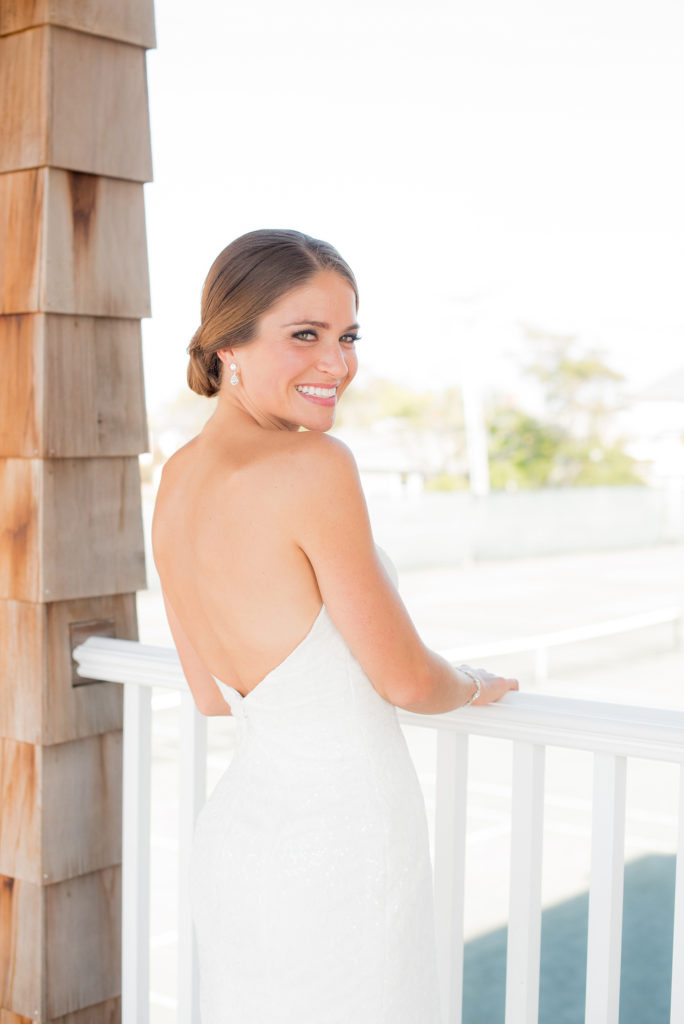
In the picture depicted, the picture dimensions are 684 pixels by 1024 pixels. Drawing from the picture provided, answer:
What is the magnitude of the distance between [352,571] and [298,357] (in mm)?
259

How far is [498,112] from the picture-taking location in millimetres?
34219

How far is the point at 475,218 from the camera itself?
34.2 m

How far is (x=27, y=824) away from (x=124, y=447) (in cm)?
63

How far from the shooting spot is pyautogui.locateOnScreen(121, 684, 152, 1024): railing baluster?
1.93 metres

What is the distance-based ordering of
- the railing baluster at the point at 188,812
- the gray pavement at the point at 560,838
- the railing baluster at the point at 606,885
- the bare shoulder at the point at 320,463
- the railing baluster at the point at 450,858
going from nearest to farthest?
1. the bare shoulder at the point at 320,463
2. the railing baluster at the point at 606,885
3. the railing baluster at the point at 450,858
4. the railing baluster at the point at 188,812
5. the gray pavement at the point at 560,838

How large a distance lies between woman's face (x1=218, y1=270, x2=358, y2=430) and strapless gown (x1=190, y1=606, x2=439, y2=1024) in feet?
0.79

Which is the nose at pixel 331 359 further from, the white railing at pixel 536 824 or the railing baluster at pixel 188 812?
the railing baluster at pixel 188 812

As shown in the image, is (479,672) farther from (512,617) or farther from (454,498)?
(454,498)

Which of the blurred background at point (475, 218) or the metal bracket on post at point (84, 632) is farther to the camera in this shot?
the blurred background at point (475, 218)

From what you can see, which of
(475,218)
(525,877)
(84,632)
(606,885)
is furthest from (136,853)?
(475,218)

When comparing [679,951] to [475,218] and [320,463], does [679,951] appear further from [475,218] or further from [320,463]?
[475,218]

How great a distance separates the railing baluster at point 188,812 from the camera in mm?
1823

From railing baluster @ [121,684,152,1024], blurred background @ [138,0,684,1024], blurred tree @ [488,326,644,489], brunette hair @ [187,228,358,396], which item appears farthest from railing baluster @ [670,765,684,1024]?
blurred tree @ [488,326,644,489]

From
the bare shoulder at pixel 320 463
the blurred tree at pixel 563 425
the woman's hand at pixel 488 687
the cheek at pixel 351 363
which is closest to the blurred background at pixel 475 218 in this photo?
the blurred tree at pixel 563 425
